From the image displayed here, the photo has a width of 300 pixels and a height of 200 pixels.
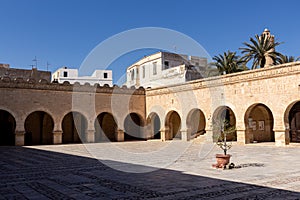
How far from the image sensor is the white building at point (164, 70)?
1268 inches

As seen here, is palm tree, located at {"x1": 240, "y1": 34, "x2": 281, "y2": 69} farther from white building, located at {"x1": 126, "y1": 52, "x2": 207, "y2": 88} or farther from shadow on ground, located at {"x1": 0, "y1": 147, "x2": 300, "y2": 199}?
shadow on ground, located at {"x1": 0, "y1": 147, "x2": 300, "y2": 199}

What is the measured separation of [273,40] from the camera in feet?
82.6

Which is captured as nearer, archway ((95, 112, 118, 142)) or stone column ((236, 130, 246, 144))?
stone column ((236, 130, 246, 144))

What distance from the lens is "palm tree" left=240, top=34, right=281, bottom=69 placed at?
2420 cm

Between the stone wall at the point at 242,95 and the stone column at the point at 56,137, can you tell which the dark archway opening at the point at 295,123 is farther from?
the stone column at the point at 56,137

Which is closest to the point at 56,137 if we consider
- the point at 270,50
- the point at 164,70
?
the point at 164,70

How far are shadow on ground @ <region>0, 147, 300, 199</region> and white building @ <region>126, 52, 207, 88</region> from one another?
78.3 ft

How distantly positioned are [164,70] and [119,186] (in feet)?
95.3

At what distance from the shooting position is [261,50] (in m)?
24.4

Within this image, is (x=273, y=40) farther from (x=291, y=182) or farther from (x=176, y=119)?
(x=291, y=182)

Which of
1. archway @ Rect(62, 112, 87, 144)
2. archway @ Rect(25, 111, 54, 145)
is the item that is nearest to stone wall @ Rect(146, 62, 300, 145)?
archway @ Rect(62, 112, 87, 144)

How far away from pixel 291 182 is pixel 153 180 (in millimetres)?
3111

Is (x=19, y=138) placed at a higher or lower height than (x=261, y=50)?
lower

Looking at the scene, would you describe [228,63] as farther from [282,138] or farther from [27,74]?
[27,74]
